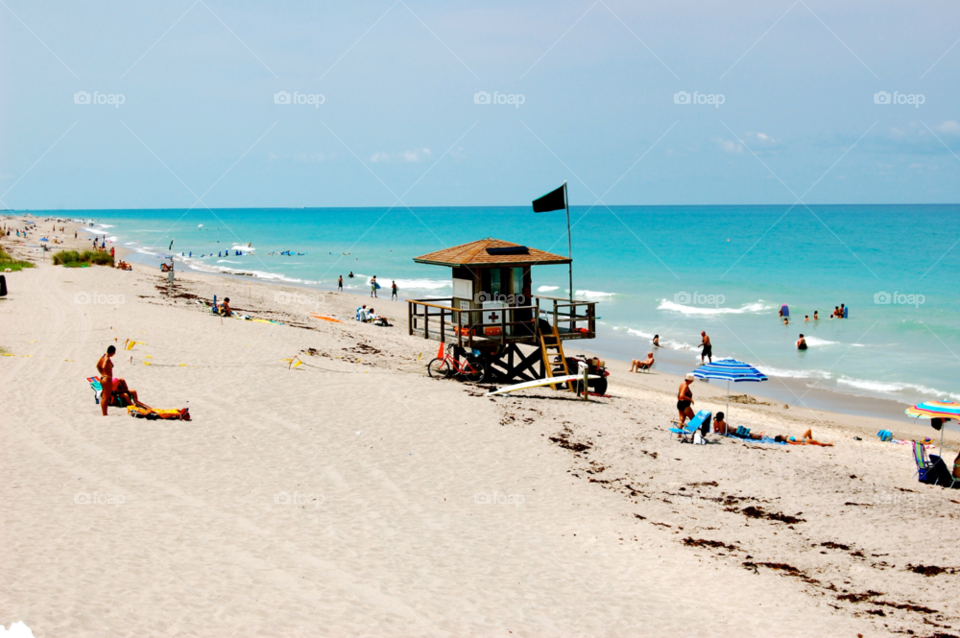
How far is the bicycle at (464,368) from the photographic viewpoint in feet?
64.9

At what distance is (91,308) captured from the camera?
26172 millimetres

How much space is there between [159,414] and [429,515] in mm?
6442

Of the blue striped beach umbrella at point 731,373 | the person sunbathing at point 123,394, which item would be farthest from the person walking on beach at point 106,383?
the blue striped beach umbrella at point 731,373

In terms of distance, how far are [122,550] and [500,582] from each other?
445 centimetres

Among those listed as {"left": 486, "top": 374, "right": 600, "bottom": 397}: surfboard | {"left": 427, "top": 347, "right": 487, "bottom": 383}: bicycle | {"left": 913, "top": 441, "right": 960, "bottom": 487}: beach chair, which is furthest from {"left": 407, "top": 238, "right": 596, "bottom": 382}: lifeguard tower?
{"left": 913, "top": 441, "right": 960, "bottom": 487}: beach chair

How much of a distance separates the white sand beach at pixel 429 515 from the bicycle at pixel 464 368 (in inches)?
24.2

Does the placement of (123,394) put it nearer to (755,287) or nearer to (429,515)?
(429,515)

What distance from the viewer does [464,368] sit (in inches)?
784

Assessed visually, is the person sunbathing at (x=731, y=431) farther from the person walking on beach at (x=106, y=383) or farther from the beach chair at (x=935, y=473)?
the person walking on beach at (x=106, y=383)

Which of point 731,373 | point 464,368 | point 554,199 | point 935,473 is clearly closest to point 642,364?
point 464,368

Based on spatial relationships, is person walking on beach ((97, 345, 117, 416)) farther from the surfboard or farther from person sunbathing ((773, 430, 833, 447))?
person sunbathing ((773, 430, 833, 447))

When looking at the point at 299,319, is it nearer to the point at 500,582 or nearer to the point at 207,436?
the point at 207,436

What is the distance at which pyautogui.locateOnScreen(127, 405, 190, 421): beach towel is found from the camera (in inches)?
543

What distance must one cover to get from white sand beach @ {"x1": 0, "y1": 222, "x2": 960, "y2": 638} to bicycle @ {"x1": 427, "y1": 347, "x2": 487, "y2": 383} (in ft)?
2.02
